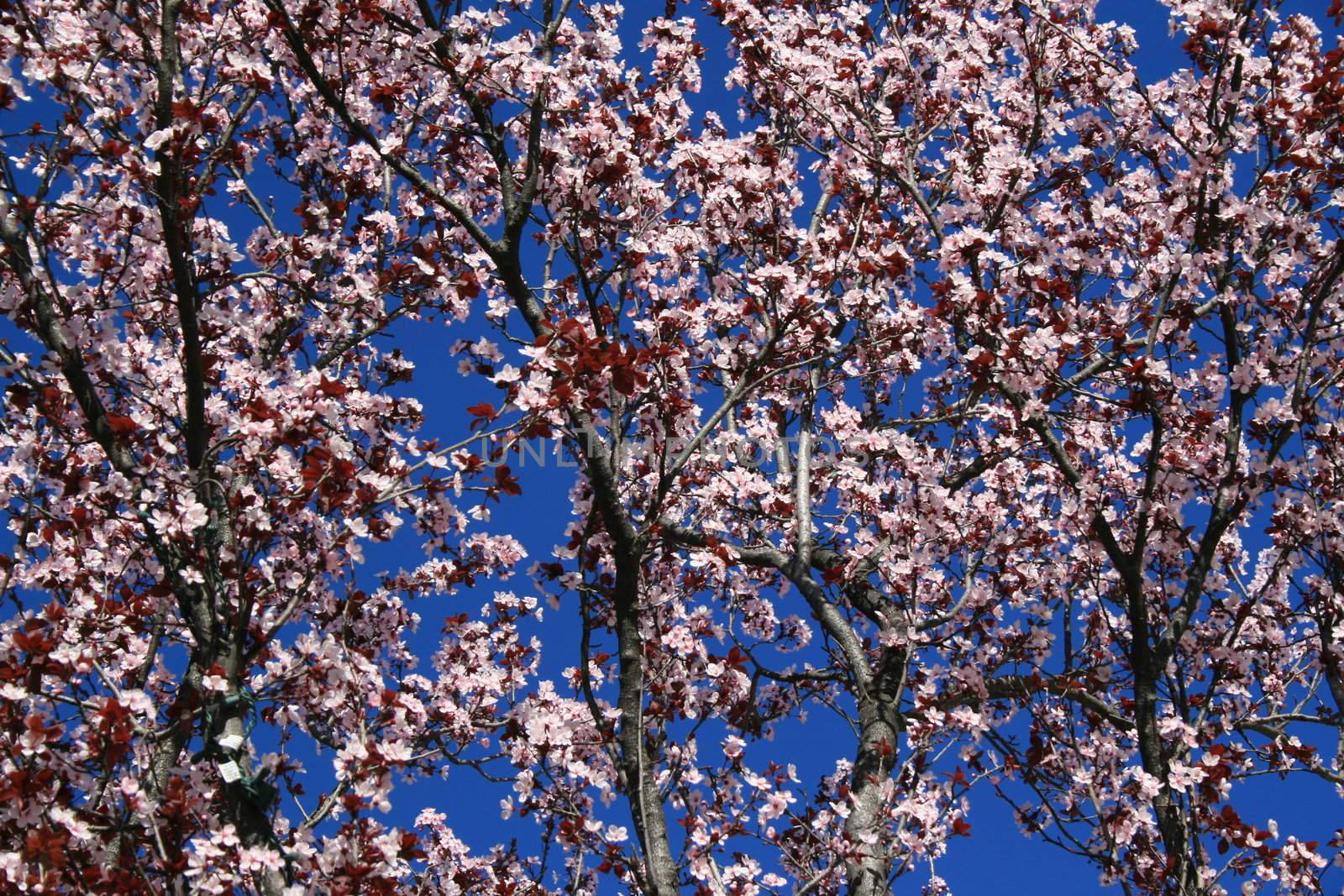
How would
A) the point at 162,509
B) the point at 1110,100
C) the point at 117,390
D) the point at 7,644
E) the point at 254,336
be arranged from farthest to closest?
1. the point at 1110,100
2. the point at 254,336
3. the point at 117,390
4. the point at 162,509
5. the point at 7,644

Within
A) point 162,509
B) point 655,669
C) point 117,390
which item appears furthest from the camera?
point 655,669

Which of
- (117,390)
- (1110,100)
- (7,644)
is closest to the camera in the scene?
(7,644)

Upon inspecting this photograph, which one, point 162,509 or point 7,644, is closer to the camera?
point 7,644

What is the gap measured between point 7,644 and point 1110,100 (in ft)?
29.4

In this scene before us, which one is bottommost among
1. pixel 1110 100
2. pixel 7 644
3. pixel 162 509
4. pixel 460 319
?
pixel 7 644

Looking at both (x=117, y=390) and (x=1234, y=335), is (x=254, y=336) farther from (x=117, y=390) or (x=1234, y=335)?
(x=1234, y=335)

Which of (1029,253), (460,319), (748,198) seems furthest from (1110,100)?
(460,319)

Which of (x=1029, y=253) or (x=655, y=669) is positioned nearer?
(x=655, y=669)

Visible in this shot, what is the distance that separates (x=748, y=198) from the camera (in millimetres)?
8055

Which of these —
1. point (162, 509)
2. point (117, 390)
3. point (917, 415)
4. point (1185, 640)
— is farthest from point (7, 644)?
point (1185, 640)

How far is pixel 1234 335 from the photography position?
304 inches

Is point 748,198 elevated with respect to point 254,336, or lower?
elevated

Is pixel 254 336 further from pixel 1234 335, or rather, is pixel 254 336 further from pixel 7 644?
pixel 1234 335

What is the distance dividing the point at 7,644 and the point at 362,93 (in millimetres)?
5793
